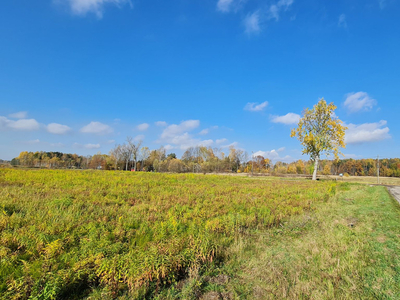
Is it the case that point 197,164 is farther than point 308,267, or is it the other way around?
point 197,164

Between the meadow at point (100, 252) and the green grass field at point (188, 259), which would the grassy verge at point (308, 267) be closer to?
the green grass field at point (188, 259)

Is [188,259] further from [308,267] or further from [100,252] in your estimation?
[308,267]

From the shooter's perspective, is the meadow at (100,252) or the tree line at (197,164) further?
the tree line at (197,164)

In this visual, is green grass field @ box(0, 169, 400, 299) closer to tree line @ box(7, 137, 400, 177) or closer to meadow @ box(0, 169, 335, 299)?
meadow @ box(0, 169, 335, 299)

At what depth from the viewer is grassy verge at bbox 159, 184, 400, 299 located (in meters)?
3.39

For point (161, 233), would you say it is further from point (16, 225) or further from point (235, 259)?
point (16, 225)

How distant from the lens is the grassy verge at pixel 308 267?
133 inches

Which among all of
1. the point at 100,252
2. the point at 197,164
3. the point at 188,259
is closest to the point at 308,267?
the point at 188,259

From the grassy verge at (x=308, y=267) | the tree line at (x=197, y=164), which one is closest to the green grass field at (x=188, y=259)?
the grassy verge at (x=308, y=267)

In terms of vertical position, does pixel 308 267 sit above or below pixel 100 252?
below

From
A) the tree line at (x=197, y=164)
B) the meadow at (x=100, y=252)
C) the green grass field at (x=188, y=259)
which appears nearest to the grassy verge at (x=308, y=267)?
the green grass field at (x=188, y=259)

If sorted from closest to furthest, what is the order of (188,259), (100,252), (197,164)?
(100,252), (188,259), (197,164)

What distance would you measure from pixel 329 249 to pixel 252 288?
8.97 ft

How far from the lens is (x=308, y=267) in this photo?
14.0ft
